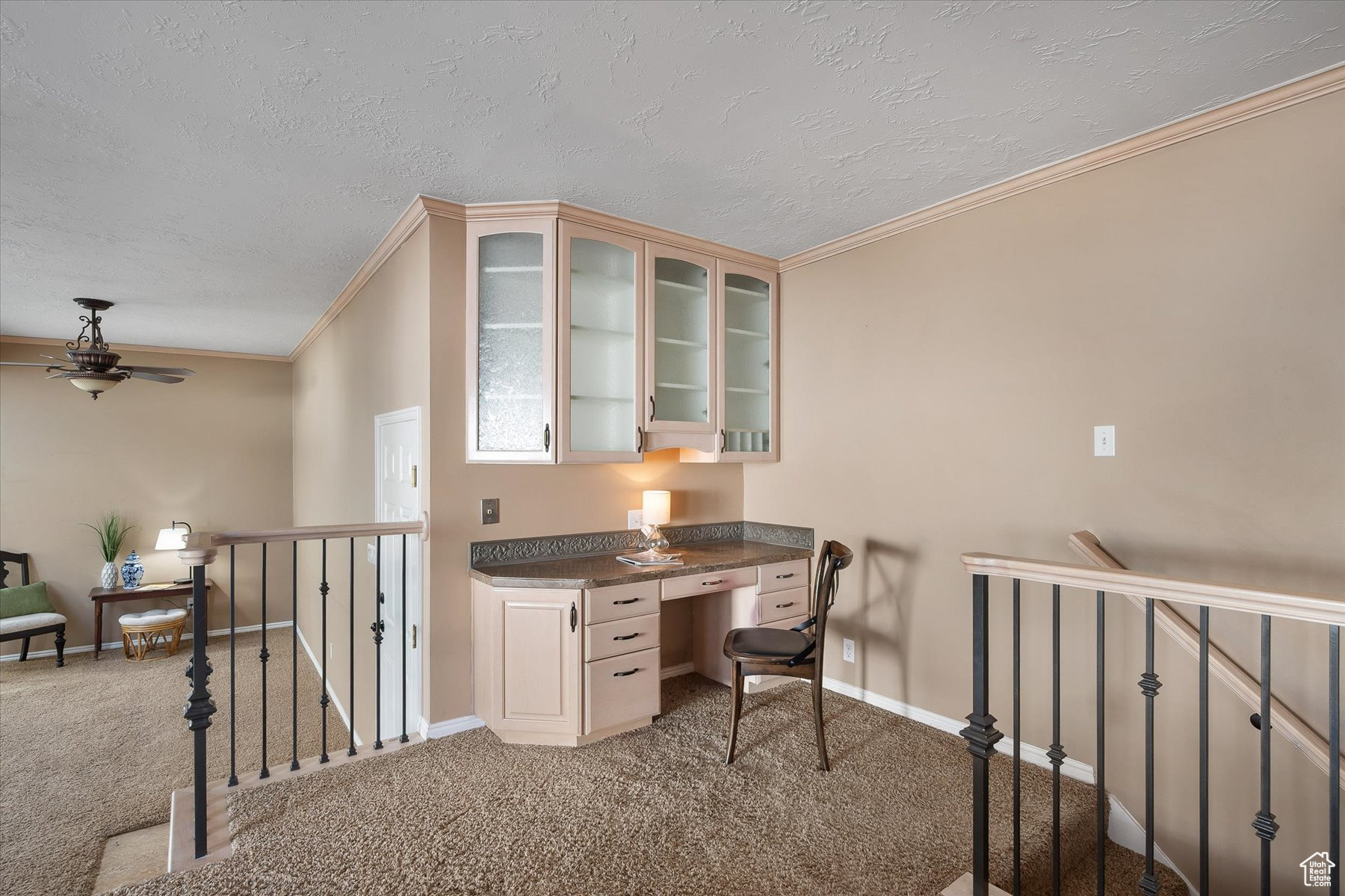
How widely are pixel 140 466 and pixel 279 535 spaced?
5.35m

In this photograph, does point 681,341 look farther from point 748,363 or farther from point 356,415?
point 356,415

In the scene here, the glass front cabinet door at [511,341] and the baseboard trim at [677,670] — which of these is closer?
the glass front cabinet door at [511,341]

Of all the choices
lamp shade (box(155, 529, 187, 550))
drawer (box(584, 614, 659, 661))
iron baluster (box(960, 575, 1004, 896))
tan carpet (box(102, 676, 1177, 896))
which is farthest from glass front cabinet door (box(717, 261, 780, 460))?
lamp shade (box(155, 529, 187, 550))

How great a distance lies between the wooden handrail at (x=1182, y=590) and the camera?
132 centimetres

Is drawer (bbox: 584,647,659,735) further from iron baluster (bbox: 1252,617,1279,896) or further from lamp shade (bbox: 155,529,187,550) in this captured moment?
lamp shade (bbox: 155,529,187,550)

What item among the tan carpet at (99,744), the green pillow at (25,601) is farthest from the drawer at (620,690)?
the green pillow at (25,601)

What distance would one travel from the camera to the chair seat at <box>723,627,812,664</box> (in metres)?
2.65

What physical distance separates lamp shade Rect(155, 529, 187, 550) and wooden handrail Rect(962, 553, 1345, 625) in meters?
7.25

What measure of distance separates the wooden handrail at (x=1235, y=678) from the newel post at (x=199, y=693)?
8.86 ft

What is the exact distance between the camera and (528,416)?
3.01m

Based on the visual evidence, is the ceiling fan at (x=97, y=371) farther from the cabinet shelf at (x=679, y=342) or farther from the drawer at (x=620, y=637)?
the drawer at (x=620, y=637)

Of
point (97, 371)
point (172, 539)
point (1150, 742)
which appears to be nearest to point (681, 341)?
point (1150, 742)

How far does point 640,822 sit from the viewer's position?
7.23 ft

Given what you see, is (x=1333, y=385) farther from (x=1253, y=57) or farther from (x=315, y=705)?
(x=315, y=705)
